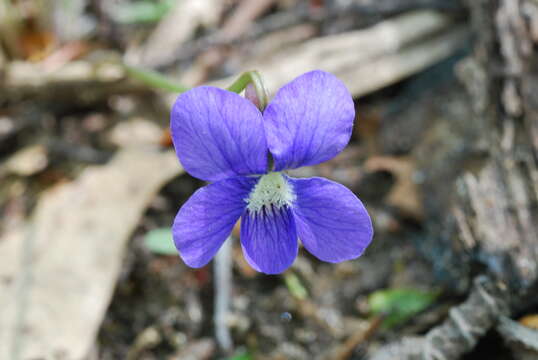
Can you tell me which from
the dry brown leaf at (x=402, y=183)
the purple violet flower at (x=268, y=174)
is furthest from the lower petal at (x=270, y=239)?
the dry brown leaf at (x=402, y=183)

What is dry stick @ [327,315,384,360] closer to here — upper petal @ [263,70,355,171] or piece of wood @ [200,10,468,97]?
upper petal @ [263,70,355,171]

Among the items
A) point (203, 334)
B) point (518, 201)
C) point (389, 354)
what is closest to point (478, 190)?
point (518, 201)

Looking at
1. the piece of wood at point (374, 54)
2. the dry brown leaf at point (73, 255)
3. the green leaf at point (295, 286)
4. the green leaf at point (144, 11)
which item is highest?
the green leaf at point (144, 11)

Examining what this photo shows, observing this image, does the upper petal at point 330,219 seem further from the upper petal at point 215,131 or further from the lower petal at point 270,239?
the upper petal at point 215,131

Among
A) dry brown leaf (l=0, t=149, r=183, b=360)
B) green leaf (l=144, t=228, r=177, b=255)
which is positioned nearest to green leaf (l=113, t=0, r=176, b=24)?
dry brown leaf (l=0, t=149, r=183, b=360)

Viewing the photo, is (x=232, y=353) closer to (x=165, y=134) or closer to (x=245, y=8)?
(x=165, y=134)
